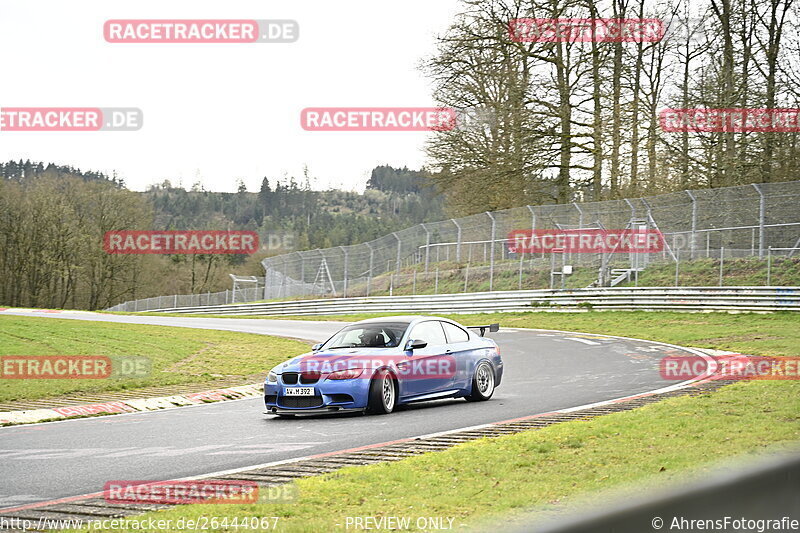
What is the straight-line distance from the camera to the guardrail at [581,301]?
29484mm

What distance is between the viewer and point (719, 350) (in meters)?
20.0

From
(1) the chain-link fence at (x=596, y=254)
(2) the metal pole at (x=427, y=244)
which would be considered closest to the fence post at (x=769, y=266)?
(1) the chain-link fence at (x=596, y=254)

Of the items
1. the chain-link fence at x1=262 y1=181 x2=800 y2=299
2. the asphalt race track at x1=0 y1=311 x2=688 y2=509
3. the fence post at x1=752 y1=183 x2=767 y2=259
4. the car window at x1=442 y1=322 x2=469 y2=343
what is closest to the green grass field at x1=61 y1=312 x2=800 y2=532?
the asphalt race track at x1=0 y1=311 x2=688 y2=509

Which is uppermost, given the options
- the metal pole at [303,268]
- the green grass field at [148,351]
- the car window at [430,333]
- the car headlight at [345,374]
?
the metal pole at [303,268]

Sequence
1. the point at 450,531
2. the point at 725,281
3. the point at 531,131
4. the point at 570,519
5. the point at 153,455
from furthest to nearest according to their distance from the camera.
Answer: the point at 531,131, the point at 725,281, the point at 153,455, the point at 450,531, the point at 570,519

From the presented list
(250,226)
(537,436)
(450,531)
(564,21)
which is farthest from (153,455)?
(250,226)

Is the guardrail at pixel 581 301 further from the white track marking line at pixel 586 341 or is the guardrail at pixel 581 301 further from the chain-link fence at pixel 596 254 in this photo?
the white track marking line at pixel 586 341

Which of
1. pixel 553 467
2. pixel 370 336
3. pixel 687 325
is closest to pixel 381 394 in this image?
pixel 370 336

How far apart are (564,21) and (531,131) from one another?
4.73 metres

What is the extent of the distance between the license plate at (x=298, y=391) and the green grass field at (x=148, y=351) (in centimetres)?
451

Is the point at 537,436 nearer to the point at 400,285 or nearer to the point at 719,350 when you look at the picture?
the point at 719,350

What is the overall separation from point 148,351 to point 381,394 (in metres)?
9.87

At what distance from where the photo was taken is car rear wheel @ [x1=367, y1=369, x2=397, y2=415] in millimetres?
11781

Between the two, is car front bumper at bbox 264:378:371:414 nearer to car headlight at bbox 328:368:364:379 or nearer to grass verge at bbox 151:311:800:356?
car headlight at bbox 328:368:364:379
